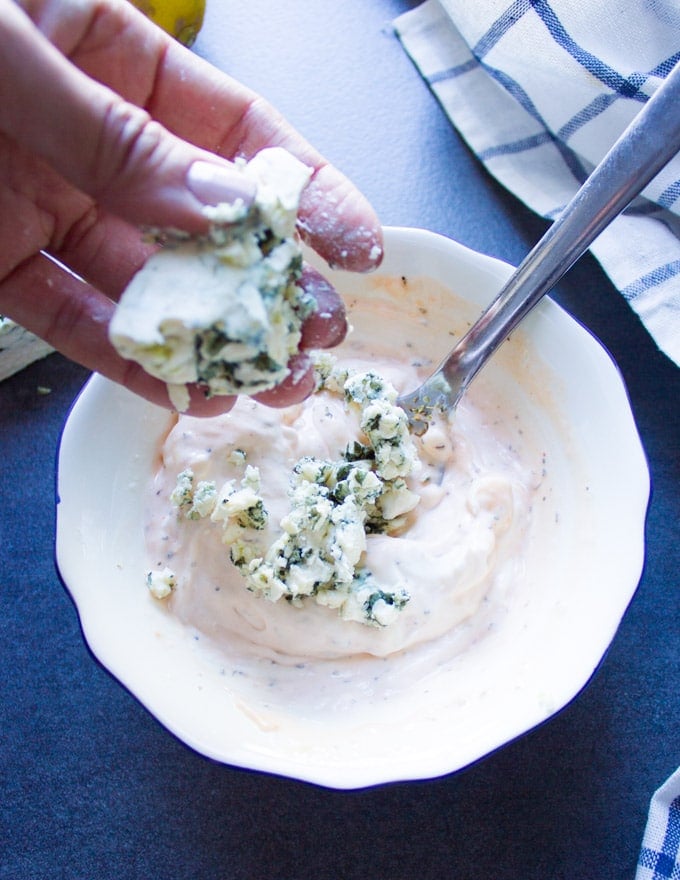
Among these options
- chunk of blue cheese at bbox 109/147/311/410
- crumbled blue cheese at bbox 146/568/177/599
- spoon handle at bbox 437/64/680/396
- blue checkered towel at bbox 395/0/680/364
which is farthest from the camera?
blue checkered towel at bbox 395/0/680/364

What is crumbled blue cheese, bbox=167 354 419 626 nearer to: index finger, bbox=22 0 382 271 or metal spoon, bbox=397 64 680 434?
metal spoon, bbox=397 64 680 434

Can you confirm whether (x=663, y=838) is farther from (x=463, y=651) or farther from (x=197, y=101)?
(x=197, y=101)

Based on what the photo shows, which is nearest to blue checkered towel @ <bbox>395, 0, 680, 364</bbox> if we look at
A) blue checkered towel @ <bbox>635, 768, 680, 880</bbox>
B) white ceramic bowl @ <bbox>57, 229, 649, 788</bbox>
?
white ceramic bowl @ <bbox>57, 229, 649, 788</bbox>

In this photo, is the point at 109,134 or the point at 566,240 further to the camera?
the point at 566,240

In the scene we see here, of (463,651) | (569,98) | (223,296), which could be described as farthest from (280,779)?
(569,98)

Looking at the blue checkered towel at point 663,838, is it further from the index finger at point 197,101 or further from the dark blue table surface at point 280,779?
the index finger at point 197,101

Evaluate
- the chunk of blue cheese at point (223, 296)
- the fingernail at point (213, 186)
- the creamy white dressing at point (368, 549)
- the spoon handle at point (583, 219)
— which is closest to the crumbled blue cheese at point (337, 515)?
the creamy white dressing at point (368, 549)

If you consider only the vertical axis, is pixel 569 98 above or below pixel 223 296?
above
